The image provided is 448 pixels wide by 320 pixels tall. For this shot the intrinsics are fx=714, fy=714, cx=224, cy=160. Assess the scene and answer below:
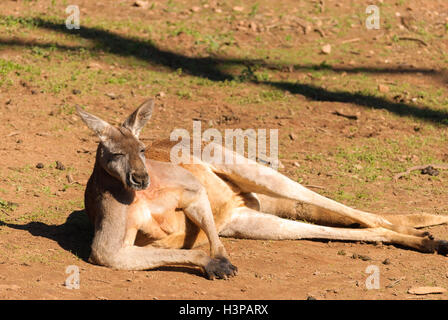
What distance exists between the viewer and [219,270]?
15.4 ft

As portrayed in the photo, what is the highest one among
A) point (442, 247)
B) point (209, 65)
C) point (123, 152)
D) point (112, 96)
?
point (209, 65)

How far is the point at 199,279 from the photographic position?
474 centimetres

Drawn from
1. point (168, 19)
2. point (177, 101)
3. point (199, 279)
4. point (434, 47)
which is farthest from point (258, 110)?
point (199, 279)

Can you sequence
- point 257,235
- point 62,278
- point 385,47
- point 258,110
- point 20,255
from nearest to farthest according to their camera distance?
1. point 62,278
2. point 20,255
3. point 257,235
4. point 258,110
5. point 385,47

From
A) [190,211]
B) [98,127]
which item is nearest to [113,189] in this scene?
[98,127]

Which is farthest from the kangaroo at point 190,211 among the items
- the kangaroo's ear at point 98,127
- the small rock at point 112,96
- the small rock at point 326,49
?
the small rock at point 326,49

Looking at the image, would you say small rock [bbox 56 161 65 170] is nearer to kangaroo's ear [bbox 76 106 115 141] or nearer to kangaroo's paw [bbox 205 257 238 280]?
kangaroo's ear [bbox 76 106 115 141]

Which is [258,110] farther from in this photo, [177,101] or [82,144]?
[82,144]

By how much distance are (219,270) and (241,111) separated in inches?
162

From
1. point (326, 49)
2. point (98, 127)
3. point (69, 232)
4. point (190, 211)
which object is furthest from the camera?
point (326, 49)

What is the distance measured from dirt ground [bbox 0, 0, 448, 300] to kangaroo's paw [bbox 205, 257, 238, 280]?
80mm

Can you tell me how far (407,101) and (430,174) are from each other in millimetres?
1970

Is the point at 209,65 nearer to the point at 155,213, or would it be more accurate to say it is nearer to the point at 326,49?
the point at 326,49

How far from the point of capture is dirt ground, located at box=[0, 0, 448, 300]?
4.78 metres
